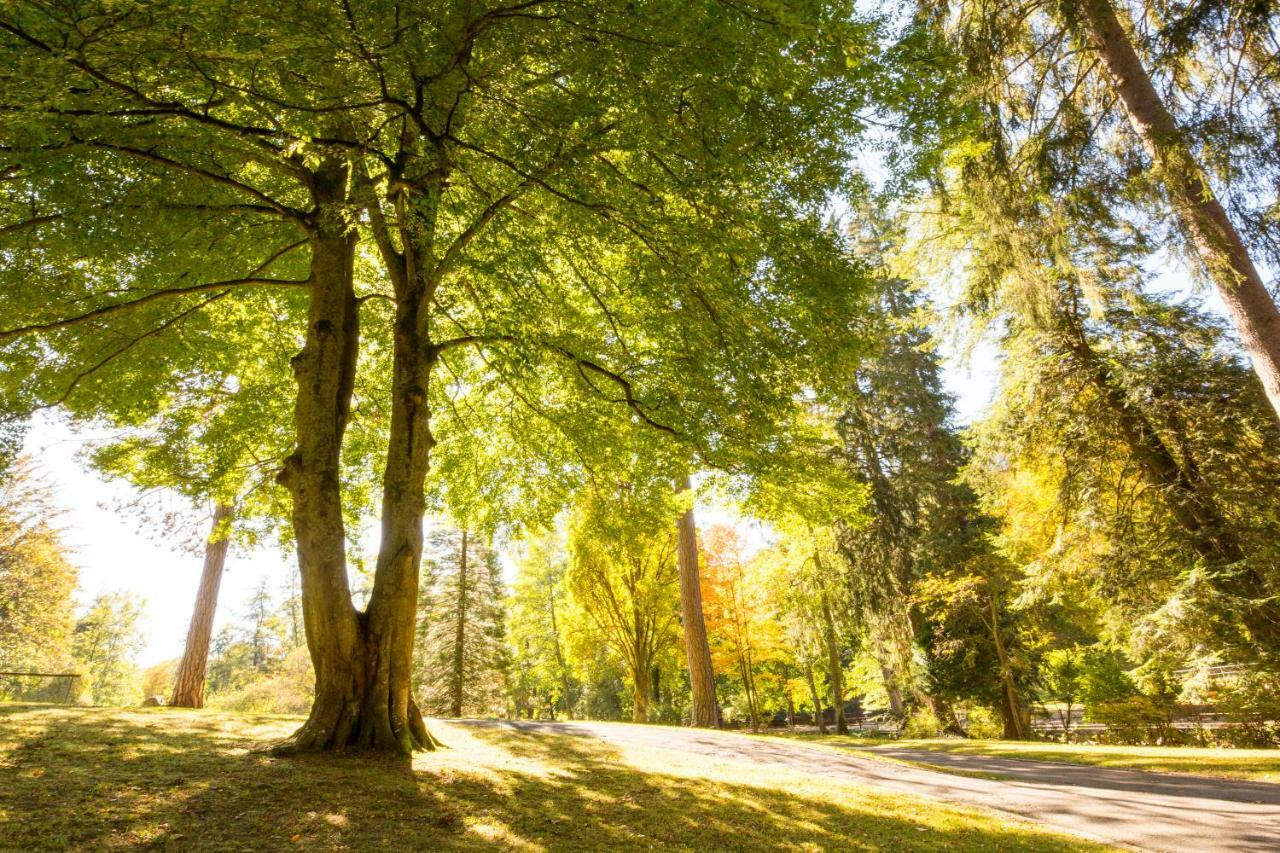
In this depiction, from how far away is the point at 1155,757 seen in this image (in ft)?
32.1

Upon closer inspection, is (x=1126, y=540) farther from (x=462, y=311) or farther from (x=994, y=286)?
(x=462, y=311)

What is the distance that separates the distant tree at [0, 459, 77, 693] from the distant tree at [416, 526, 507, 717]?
42.0ft

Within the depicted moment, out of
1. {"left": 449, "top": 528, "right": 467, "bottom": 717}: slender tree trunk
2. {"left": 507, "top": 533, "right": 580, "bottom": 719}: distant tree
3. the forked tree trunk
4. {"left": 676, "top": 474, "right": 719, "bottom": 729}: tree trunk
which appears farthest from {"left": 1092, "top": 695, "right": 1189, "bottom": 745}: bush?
{"left": 507, "top": 533, "right": 580, "bottom": 719}: distant tree

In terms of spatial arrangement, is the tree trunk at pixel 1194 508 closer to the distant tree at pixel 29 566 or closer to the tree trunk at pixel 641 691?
the tree trunk at pixel 641 691

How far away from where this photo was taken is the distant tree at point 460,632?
80.8ft

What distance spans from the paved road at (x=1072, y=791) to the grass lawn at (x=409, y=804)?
75cm

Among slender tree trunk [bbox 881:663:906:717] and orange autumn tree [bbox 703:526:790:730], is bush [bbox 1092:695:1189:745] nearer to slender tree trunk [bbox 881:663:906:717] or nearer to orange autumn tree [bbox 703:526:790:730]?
slender tree trunk [bbox 881:663:906:717]

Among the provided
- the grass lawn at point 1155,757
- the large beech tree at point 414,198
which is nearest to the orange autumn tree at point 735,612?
the grass lawn at point 1155,757

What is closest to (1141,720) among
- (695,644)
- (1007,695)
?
(1007,695)

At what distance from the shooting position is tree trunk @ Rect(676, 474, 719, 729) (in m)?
13.5

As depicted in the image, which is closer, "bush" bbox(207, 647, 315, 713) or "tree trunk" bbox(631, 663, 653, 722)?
"tree trunk" bbox(631, 663, 653, 722)

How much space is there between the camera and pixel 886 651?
18.0 m

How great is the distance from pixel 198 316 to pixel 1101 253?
14.7 metres

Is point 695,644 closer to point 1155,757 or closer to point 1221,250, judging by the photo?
point 1155,757
